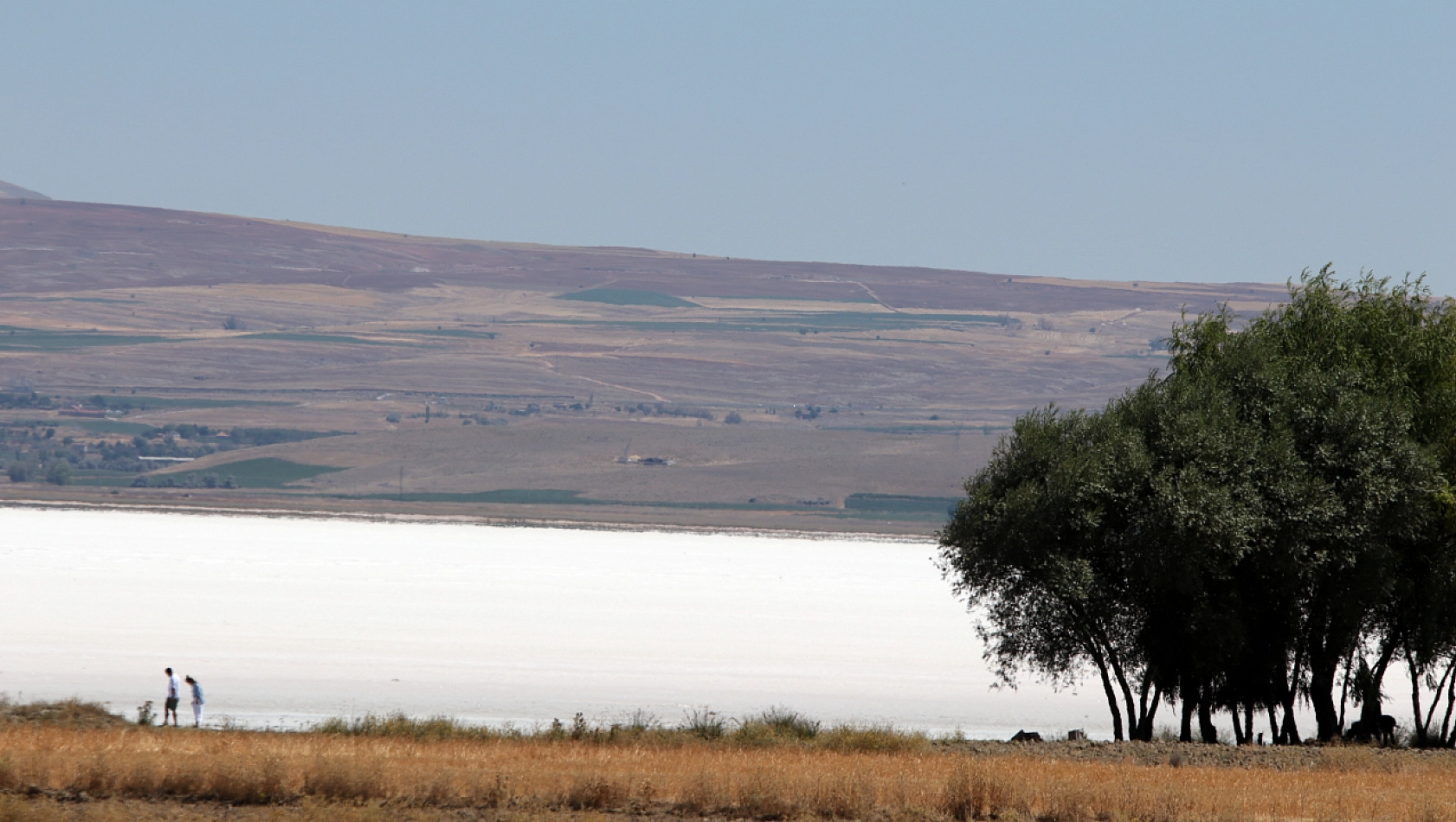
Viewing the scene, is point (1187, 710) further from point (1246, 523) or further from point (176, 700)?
point (176, 700)

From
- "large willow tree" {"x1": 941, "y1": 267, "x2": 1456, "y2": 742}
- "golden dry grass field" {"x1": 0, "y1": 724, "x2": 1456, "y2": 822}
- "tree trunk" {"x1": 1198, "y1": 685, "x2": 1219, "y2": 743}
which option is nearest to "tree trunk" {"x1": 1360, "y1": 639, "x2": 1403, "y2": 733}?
"large willow tree" {"x1": 941, "y1": 267, "x2": 1456, "y2": 742}

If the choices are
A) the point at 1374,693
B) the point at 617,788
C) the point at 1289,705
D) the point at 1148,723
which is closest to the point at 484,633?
the point at 1148,723

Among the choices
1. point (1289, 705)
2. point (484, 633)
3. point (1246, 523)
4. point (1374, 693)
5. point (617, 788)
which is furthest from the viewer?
point (484, 633)

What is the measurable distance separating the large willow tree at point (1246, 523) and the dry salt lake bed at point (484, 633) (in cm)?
670

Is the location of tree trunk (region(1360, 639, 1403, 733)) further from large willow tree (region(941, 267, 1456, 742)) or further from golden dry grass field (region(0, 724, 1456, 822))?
golden dry grass field (region(0, 724, 1456, 822))

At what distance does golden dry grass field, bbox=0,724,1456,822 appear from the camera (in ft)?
47.5

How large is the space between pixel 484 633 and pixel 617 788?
86.0ft

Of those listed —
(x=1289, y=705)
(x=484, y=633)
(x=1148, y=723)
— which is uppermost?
(x=484, y=633)

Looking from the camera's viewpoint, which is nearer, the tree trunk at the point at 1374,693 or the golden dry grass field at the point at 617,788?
Result: the golden dry grass field at the point at 617,788

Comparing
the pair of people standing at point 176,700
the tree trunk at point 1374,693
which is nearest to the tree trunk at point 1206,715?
the tree trunk at point 1374,693

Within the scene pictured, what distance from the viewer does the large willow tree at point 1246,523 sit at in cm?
2181

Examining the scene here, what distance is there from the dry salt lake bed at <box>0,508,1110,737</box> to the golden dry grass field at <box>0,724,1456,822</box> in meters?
9.91

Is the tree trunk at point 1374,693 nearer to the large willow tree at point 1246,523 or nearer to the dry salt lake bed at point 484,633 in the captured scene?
the large willow tree at point 1246,523

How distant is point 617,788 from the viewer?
49.9 feet
